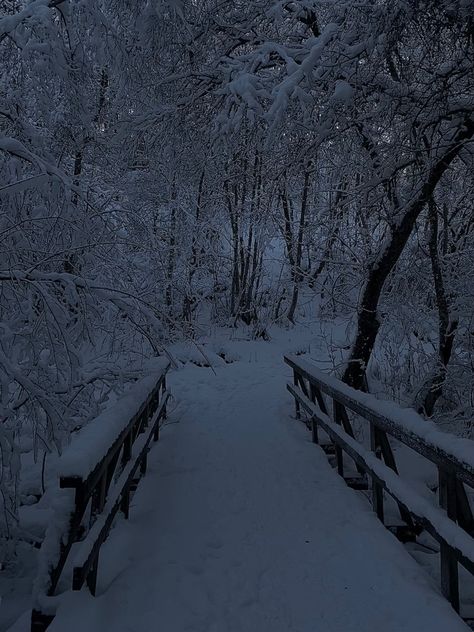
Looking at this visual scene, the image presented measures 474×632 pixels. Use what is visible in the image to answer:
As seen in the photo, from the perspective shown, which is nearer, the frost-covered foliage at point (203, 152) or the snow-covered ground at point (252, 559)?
the snow-covered ground at point (252, 559)

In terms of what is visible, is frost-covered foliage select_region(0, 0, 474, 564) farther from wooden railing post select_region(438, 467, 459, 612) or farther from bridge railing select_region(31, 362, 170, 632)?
wooden railing post select_region(438, 467, 459, 612)

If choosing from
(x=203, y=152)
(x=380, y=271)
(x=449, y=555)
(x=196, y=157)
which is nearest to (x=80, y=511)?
(x=449, y=555)

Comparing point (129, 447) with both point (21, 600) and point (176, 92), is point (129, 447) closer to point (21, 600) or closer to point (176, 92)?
point (21, 600)

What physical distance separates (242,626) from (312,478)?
264 centimetres

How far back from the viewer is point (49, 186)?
12.5ft

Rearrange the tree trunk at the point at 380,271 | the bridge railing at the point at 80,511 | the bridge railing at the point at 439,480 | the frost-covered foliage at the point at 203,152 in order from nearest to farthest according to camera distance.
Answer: the bridge railing at the point at 80,511
the bridge railing at the point at 439,480
the frost-covered foliage at the point at 203,152
the tree trunk at the point at 380,271

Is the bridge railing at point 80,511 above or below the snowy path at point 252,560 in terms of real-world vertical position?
above

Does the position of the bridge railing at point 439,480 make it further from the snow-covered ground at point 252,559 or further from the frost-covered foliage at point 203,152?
the frost-covered foliage at point 203,152

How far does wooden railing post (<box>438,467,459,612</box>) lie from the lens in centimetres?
302

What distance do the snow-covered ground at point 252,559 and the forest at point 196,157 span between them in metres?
1.03

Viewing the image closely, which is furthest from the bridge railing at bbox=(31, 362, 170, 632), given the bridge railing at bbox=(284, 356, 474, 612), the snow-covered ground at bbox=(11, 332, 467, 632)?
the bridge railing at bbox=(284, 356, 474, 612)

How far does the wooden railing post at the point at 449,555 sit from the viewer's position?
302 cm

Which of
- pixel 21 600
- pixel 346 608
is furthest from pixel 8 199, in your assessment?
pixel 346 608

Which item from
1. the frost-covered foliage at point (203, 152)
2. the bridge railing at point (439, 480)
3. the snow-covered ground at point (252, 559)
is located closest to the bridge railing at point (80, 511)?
the snow-covered ground at point (252, 559)
